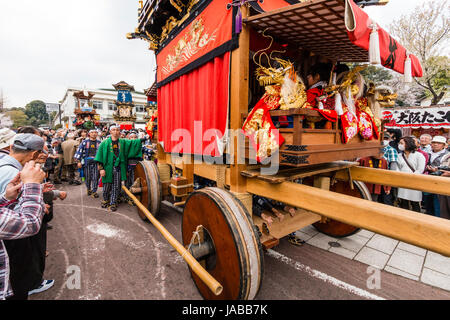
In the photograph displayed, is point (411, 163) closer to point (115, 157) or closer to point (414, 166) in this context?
point (414, 166)

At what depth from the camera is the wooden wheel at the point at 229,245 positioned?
5.92 feet

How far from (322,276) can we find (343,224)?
1185 mm

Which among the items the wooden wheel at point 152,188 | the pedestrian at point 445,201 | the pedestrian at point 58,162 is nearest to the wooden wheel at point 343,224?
the pedestrian at point 445,201

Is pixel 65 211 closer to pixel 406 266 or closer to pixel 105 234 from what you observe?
pixel 105 234

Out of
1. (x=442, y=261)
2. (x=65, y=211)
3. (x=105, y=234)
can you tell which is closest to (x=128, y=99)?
(x=65, y=211)

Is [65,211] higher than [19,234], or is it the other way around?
[19,234]

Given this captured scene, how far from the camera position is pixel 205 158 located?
10.0 ft

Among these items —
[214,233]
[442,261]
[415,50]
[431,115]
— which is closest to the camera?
[214,233]

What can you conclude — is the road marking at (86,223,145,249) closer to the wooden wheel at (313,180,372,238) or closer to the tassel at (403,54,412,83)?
the wooden wheel at (313,180,372,238)

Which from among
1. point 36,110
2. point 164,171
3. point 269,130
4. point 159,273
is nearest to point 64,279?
point 159,273

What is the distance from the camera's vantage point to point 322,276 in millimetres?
2844

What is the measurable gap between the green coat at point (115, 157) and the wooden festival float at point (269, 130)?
245cm

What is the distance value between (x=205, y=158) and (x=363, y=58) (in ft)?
9.34
